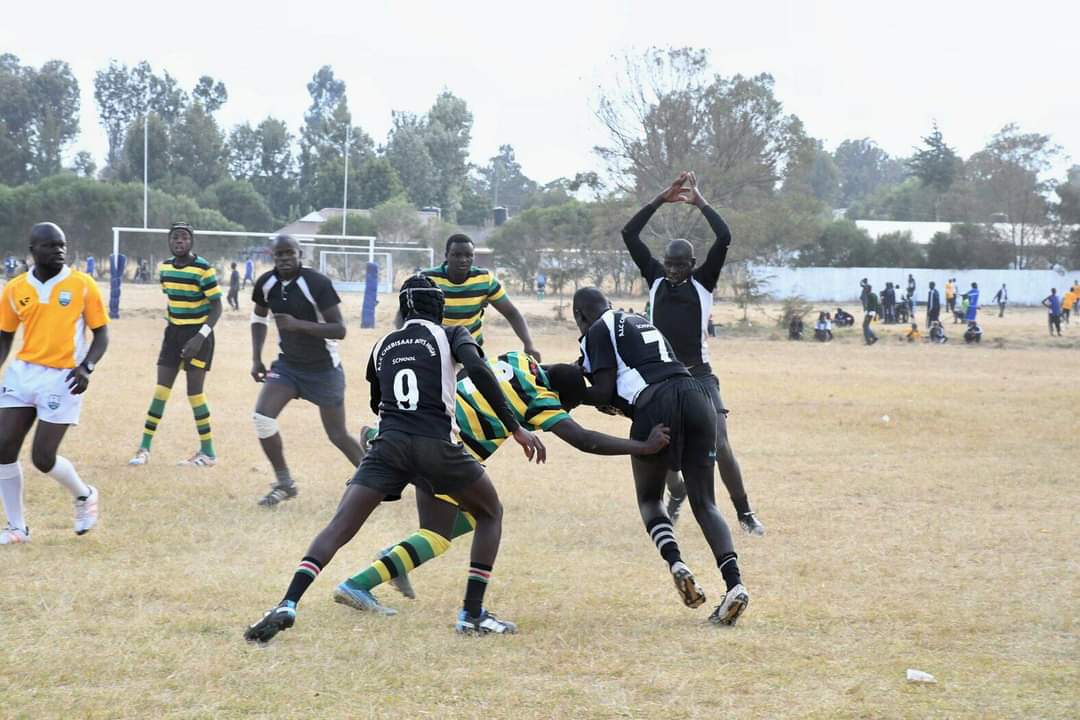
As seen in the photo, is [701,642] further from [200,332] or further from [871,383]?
[871,383]

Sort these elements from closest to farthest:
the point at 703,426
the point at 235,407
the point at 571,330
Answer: the point at 703,426
the point at 235,407
the point at 571,330

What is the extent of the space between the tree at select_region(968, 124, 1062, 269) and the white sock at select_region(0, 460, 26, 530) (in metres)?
63.7

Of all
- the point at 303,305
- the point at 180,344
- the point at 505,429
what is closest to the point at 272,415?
the point at 303,305

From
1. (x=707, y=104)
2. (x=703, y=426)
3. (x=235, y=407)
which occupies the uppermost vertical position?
(x=707, y=104)

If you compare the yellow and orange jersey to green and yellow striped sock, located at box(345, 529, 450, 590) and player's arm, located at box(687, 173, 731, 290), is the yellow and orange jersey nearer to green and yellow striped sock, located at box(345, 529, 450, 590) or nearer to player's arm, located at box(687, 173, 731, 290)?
green and yellow striped sock, located at box(345, 529, 450, 590)

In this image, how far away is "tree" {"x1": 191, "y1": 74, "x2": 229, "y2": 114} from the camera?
3898 inches

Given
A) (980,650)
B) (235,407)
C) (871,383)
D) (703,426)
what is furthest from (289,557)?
(871,383)

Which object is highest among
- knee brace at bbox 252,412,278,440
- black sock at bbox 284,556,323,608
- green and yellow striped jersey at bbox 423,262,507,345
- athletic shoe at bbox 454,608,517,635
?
green and yellow striped jersey at bbox 423,262,507,345

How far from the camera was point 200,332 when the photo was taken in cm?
1049

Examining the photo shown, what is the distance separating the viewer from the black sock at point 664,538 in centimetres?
636

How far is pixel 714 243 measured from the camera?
7430 mm

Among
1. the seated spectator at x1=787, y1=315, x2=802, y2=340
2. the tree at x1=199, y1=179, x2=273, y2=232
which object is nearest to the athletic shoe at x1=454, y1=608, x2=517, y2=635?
the seated spectator at x1=787, y1=315, x2=802, y2=340

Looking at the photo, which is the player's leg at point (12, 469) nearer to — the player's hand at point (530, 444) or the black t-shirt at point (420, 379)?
the black t-shirt at point (420, 379)

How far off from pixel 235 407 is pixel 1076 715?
39.0 ft
